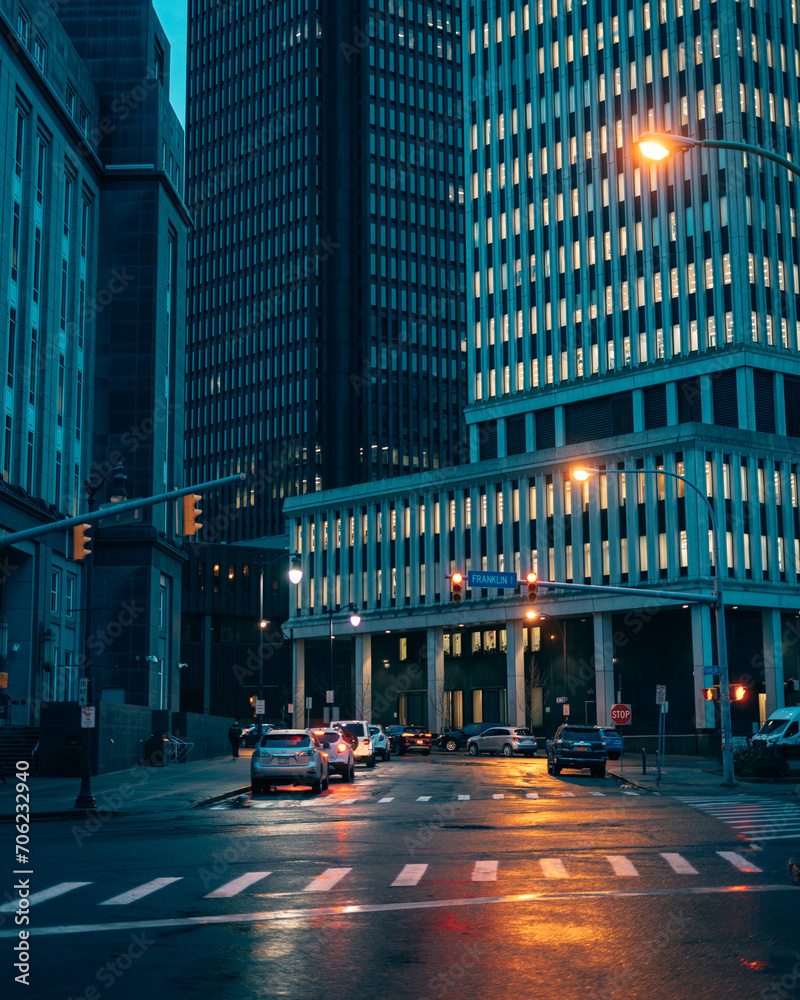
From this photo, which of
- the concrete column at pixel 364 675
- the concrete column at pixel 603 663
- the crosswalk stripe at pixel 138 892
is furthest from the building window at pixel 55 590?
the concrete column at pixel 364 675

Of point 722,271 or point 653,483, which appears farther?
point 722,271

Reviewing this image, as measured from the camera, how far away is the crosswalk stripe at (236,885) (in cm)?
1277

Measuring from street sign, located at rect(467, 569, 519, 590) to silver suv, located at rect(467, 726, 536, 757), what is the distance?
23673mm

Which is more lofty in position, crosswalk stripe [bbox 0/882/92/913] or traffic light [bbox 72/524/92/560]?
traffic light [bbox 72/524/92/560]

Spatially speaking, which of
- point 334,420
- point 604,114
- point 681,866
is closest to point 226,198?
point 334,420

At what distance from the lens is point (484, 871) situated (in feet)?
49.0

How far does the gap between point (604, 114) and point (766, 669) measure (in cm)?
4702

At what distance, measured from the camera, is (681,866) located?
15320 millimetres

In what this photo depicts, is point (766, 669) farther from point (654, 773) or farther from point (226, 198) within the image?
point (226, 198)

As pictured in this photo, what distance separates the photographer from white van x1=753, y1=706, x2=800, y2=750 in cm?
5208

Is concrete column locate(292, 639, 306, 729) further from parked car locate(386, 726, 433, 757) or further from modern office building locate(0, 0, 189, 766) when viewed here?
modern office building locate(0, 0, 189, 766)

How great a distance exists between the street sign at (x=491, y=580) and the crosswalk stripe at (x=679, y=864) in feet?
74.3

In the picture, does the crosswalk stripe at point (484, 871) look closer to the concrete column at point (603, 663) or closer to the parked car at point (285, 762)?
the parked car at point (285, 762)

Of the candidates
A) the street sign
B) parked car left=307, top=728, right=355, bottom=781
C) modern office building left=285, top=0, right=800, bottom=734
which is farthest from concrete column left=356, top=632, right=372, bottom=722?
parked car left=307, top=728, right=355, bottom=781
